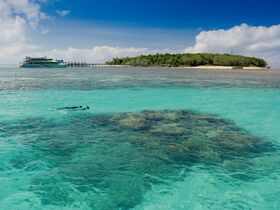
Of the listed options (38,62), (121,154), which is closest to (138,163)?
(121,154)

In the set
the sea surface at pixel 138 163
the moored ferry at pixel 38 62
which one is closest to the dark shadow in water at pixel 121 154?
the sea surface at pixel 138 163

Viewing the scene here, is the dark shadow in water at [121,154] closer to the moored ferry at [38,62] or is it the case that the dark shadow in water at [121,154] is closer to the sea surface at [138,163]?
the sea surface at [138,163]

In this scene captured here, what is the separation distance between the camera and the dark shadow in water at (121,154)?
1000 centimetres

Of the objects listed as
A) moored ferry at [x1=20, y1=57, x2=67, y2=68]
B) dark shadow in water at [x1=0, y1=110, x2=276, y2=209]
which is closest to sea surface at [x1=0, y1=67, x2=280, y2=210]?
dark shadow in water at [x1=0, y1=110, x2=276, y2=209]

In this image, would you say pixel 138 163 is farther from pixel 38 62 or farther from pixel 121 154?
pixel 38 62

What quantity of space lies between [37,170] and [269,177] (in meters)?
8.54

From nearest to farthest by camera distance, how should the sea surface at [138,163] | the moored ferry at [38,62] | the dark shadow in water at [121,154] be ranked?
the sea surface at [138,163] < the dark shadow in water at [121,154] < the moored ferry at [38,62]

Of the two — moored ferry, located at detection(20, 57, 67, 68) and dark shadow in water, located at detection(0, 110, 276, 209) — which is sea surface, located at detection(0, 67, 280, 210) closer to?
dark shadow in water, located at detection(0, 110, 276, 209)

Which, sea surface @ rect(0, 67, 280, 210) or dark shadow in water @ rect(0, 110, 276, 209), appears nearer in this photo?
sea surface @ rect(0, 67, 280, 210)

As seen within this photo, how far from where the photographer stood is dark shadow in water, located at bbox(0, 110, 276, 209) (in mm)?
10000

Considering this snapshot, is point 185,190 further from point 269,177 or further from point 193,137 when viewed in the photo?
point 193,137

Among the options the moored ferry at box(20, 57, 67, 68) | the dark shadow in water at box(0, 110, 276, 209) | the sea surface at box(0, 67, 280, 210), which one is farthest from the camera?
the moored ferry at box(20, 57, 67, 68)

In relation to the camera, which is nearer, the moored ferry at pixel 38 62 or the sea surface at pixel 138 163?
the sea surface at pixel 138 163

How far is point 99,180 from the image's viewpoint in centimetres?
1059
